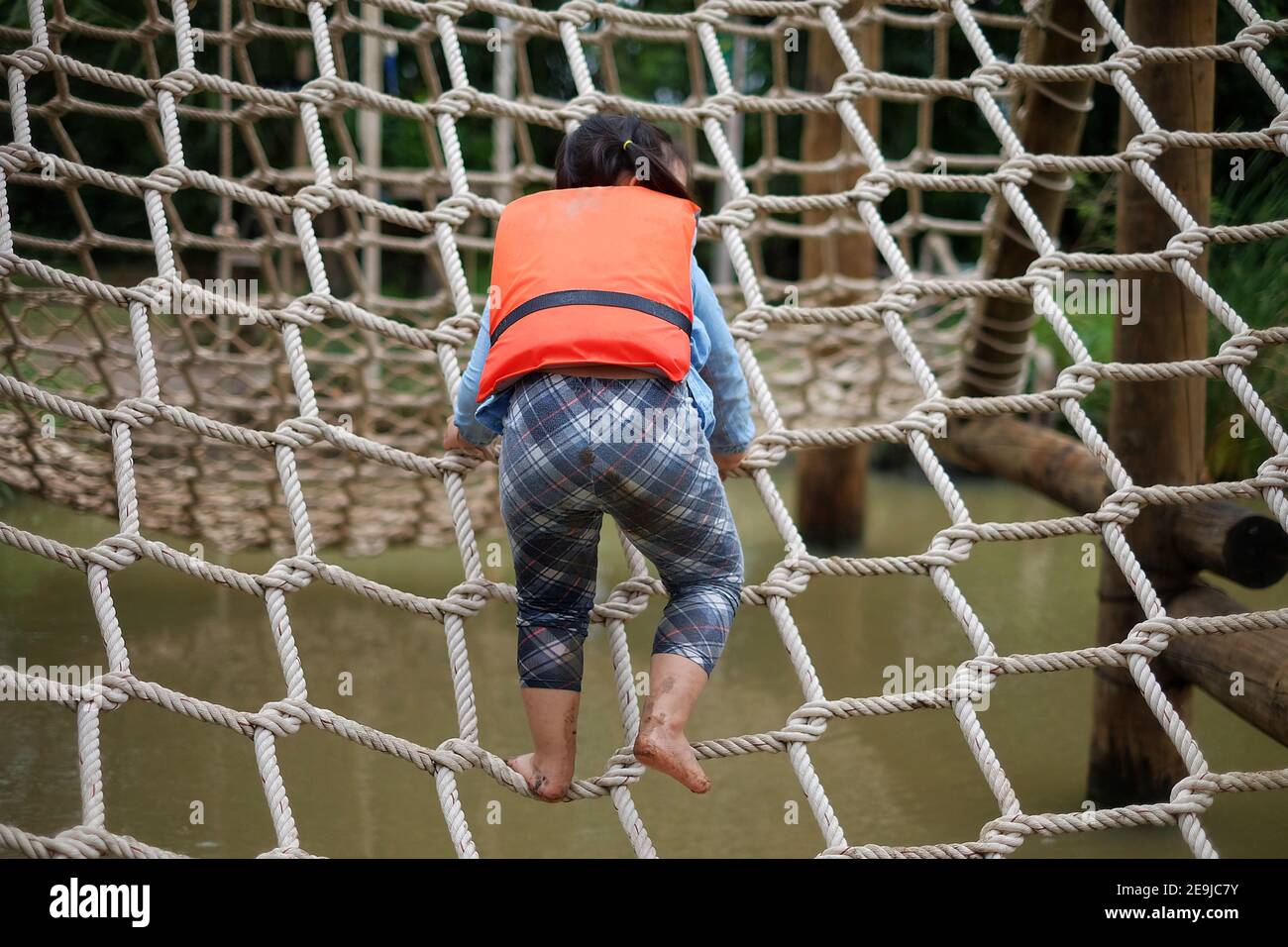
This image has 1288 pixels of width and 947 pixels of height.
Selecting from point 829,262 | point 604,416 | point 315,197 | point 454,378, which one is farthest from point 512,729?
point 829,262

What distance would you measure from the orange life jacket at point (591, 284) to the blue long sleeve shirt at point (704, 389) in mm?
36

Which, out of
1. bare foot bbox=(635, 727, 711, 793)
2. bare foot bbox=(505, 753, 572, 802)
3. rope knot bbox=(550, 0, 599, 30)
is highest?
rope knot bbox=(550, 0, 599, 30)

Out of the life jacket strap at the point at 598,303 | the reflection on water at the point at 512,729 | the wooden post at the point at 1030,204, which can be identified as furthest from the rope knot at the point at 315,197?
the wooden post at the point at 1030,204

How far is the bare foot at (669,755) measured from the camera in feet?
2.91

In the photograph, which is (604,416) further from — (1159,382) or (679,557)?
(1159,382)

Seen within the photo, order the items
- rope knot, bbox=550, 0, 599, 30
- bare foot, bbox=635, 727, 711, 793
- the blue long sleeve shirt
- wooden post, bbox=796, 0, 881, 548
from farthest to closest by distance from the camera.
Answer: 1. wooden post, bbox=796, 0, 881, 548
2. rope knot, bbox=550, 0, 599, 30
3. the blue long sleeve shirt
4. bare foot, bbox=635, 727, 711, 793

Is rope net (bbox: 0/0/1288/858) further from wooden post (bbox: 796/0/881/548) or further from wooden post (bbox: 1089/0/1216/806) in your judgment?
wooden post (bbox: 796/0/881/548)

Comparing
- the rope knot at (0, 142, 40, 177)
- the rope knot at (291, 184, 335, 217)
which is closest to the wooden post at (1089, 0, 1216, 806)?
the rope knot at (291, 184, 335, 217)

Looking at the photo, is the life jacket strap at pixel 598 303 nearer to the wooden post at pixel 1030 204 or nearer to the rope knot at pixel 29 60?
the rope knot at pixel 29 60

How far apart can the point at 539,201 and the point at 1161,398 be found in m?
0.94

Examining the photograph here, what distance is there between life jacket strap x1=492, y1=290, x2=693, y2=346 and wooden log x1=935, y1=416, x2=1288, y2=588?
0.84 metres

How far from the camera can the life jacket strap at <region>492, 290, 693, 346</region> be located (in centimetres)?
91
